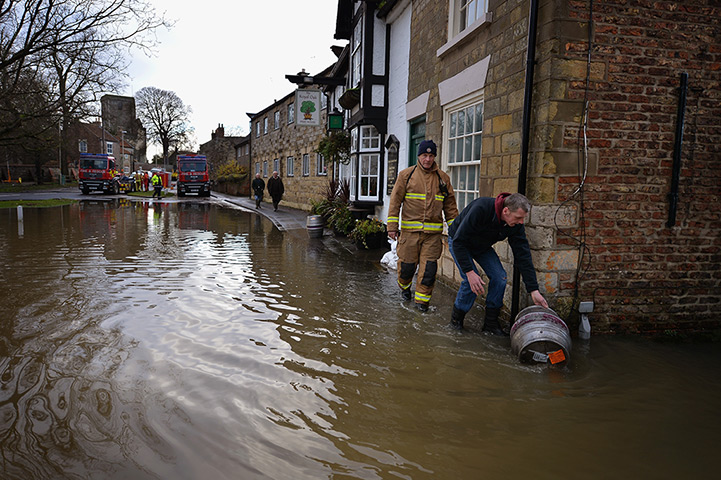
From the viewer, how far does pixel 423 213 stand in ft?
19.0

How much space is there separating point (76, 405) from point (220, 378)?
3.17 ft

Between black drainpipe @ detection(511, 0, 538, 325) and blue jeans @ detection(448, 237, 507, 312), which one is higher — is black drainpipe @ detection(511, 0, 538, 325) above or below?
above

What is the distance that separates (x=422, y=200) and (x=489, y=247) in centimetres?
103

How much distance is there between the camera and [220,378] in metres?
3.83

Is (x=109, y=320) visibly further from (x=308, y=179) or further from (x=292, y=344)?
(x=308, y=179)

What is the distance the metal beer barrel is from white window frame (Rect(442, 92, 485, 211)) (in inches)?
101

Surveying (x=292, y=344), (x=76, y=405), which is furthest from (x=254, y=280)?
(x=76, y=405)

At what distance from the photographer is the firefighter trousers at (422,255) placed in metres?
5.79

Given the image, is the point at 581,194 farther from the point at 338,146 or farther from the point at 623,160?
the point at 338,146

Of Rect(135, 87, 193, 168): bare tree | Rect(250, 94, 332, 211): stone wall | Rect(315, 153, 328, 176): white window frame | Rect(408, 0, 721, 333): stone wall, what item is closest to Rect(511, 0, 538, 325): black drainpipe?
Rect(408, 0, 721, 333): stone wall

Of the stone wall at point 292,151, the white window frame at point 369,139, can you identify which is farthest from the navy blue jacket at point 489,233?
the stone wall at point 292,151

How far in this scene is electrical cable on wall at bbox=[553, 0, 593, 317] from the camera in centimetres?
485

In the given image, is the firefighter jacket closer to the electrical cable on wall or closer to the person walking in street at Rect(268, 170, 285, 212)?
the electrical cable on wall

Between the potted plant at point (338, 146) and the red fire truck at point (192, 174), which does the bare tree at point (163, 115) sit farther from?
the potted plant at point (338, 146)
